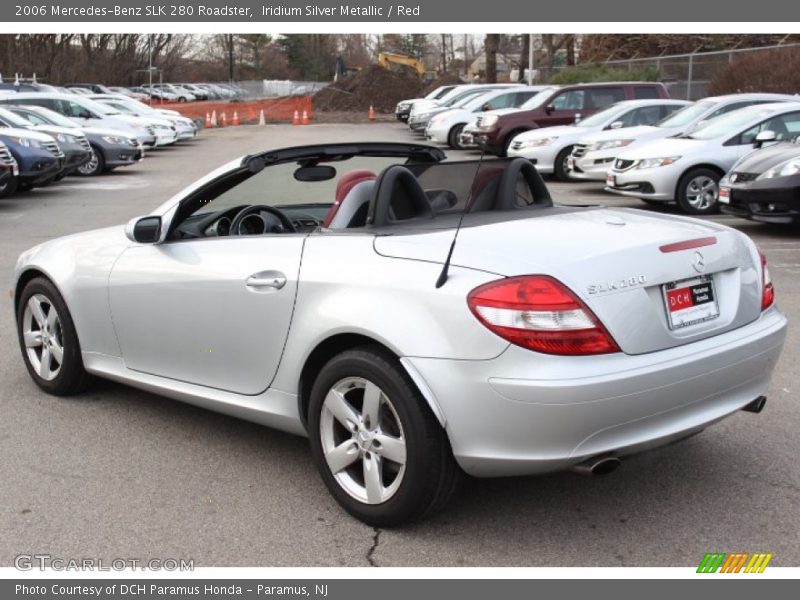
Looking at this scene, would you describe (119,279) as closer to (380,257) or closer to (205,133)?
(380,257)

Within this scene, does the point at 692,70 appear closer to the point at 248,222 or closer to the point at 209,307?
the point at 248,222

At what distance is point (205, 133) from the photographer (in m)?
38.5

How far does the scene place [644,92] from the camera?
2141 cm

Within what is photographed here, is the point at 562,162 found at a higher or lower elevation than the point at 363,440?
lower

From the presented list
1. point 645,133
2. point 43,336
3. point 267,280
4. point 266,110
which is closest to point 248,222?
point 267,280

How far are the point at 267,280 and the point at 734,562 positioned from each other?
2094 millimetres

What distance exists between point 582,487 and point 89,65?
7722 centimetres

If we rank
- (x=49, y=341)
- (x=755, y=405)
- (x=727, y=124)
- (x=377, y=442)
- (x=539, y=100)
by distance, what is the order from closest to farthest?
(x=377, y=442) < (x=755, y=405) < (x=49, y=341) < (x=727, y=124) < (x=539, y=100)

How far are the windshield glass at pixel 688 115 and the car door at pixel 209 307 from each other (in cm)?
1219

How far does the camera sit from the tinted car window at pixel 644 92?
21359 mm

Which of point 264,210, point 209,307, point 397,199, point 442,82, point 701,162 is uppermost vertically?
point 442,82

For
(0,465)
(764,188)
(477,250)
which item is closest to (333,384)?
(477,250)

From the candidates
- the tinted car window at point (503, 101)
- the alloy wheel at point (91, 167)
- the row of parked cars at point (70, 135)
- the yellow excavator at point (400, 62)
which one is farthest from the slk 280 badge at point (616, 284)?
the yellow excavator at point (400, 62)

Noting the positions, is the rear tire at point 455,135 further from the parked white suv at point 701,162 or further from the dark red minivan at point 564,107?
the parked white suv at point 701,162
